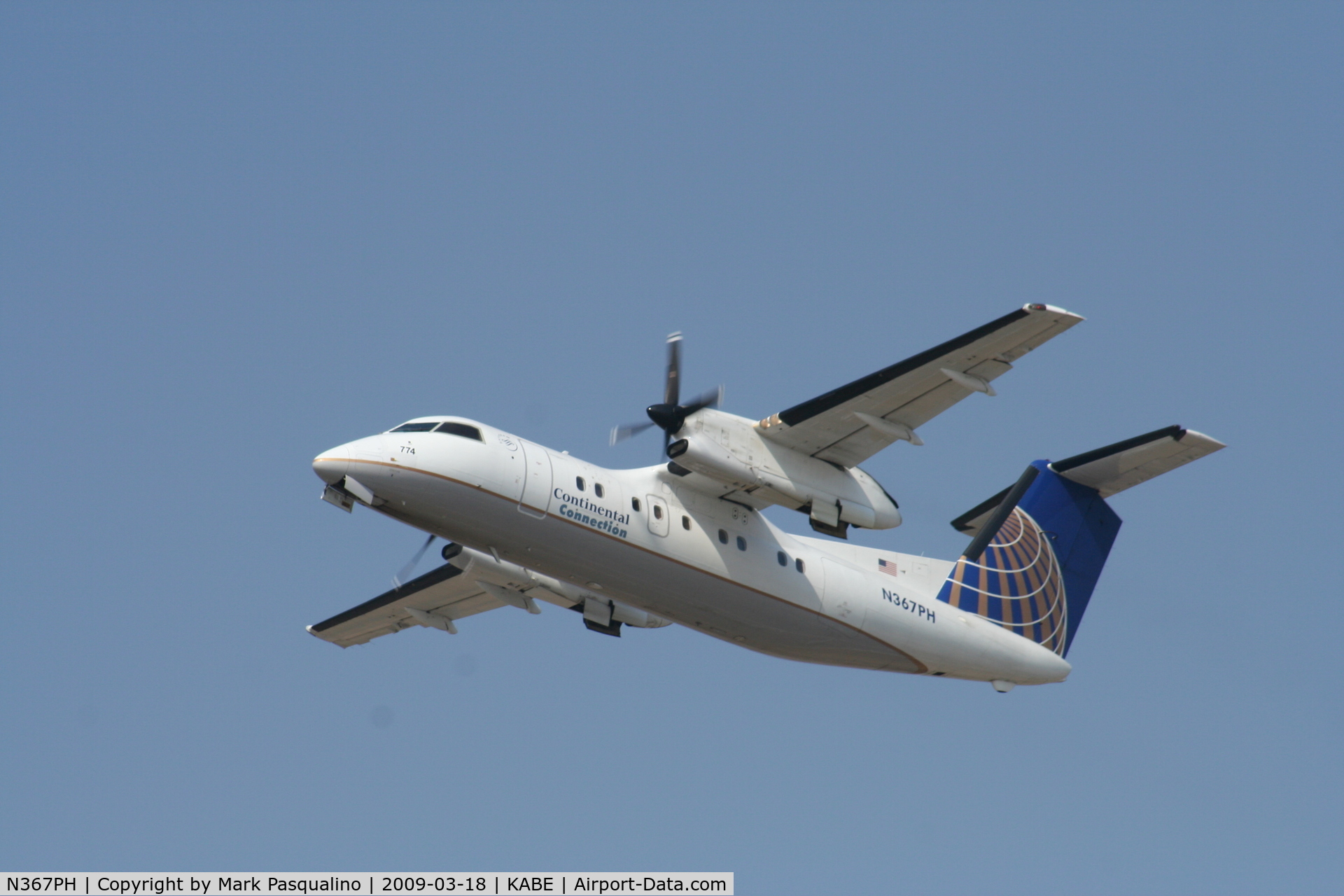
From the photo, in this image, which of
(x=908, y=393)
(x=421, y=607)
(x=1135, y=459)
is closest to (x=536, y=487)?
(x=908, y=393)

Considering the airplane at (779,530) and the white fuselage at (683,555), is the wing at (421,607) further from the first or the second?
the white fuselage at (683,555)

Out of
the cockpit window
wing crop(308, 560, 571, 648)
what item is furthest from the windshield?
wing crop(308, 560, 571, 648)

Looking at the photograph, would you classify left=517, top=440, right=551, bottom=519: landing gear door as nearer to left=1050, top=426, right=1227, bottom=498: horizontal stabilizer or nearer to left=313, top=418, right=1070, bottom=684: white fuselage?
left=313, top=418, right=1070, bottom=684: white fuselage

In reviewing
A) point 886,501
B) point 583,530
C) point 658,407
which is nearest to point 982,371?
point 886,501

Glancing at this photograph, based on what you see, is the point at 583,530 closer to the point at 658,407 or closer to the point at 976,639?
the point at 658,407

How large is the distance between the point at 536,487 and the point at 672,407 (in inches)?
66.9

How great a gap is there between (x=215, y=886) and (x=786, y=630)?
21.7 feet


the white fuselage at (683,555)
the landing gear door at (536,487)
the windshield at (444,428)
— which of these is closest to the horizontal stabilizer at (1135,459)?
the white fuselage at (683,555)

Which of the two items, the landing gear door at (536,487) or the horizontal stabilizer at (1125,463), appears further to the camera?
the horizontal stabilizer at (1125,463)

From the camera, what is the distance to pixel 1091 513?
17312 mm

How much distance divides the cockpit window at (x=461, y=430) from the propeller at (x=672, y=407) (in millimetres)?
1629

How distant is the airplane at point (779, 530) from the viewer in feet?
43.2

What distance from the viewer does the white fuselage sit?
42.9 feet

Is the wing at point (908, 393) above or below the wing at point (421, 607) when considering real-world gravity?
above
